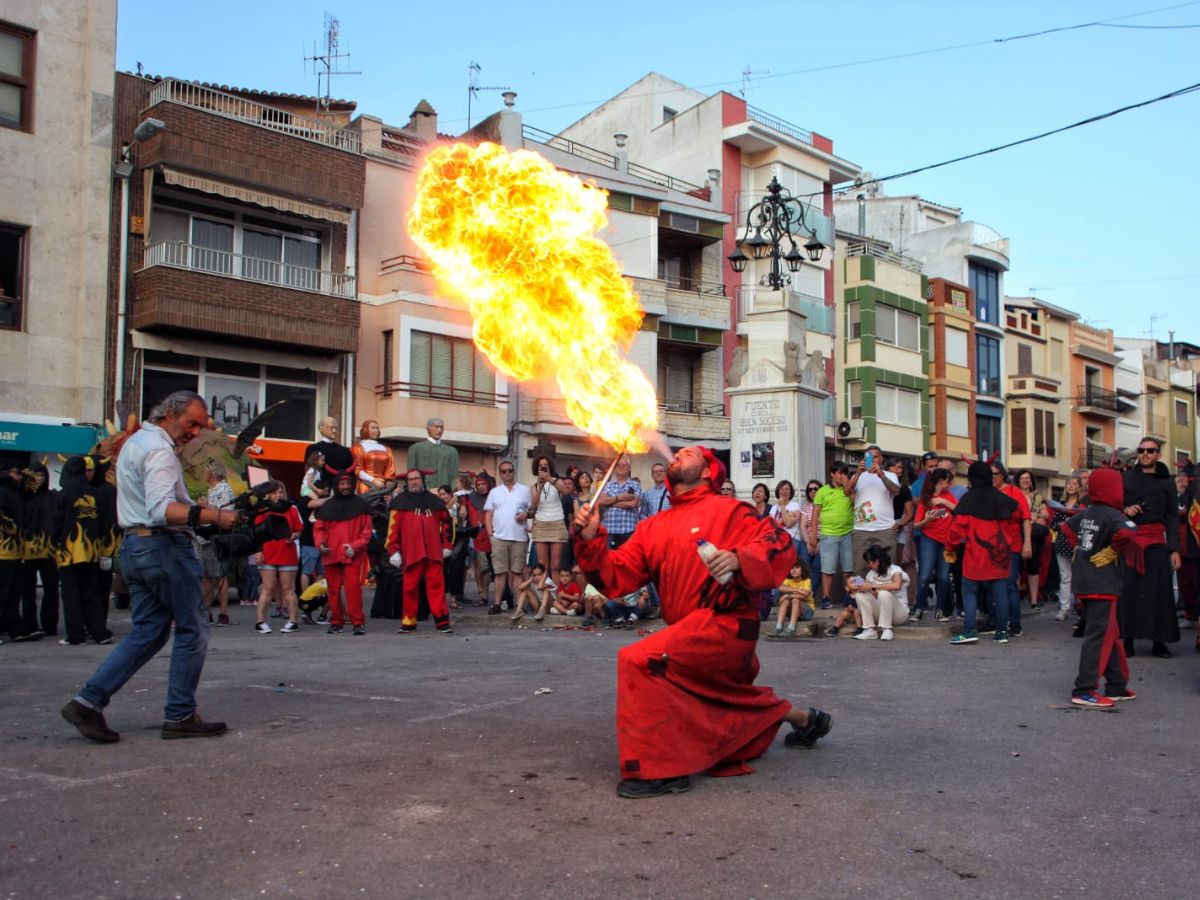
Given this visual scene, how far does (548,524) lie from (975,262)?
39.7 m

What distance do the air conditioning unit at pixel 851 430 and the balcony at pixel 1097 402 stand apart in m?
18.6

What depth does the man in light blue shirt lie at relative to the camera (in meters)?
6.26

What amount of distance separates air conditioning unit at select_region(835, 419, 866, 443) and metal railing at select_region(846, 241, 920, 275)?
6471mm

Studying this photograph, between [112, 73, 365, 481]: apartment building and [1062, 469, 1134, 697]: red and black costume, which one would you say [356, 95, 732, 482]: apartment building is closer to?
[112, 73, 365, 481]: apartment building

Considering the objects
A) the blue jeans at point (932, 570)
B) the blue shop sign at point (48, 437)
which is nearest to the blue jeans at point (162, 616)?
the blue jeans at point (932, 570)

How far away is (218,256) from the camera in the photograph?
25.5 metres

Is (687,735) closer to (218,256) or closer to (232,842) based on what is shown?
(232,842)

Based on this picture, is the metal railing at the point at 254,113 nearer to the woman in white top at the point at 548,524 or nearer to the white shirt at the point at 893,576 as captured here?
Result: the woman in white top at the point at 548,524

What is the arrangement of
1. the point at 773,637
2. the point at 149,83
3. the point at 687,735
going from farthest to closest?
the point at 149,83 → the point at 773,637 → the point at 687,735

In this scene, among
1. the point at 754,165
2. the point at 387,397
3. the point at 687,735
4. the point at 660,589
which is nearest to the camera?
the point at 687,735

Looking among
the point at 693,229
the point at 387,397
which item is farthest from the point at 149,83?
the point at 693,229

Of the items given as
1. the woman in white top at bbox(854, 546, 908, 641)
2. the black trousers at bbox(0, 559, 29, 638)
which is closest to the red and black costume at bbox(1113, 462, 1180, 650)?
the woman in white top at bbox(854, 546, 908, 641)

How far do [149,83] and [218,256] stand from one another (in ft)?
12.8

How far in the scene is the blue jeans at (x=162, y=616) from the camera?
6293 millimetres
